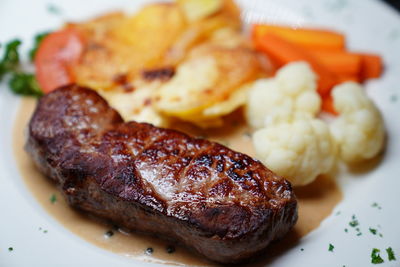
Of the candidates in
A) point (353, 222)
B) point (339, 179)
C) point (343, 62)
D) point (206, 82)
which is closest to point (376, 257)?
point (353, 222)

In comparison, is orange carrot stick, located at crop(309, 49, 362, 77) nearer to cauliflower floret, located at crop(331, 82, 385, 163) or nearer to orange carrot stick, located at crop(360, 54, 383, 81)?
orange carrot stick, located at crop(360, 54, 383, 81)

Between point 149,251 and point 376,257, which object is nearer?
point 376,257

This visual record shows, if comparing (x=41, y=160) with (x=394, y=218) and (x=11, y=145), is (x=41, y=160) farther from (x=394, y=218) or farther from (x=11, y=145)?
(x=394, y=218)

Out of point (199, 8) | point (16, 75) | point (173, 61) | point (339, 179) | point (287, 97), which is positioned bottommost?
point (339, 179)

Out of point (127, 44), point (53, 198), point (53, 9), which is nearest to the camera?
point (53, 198)

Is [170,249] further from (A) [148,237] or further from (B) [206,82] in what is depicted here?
(B) [206,82]

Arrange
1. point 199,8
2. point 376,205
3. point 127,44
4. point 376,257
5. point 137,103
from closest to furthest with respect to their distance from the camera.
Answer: point 376,257 < point 376,205 < point 137,103 < point 127,44 < point 199,8

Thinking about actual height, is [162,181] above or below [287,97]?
above
